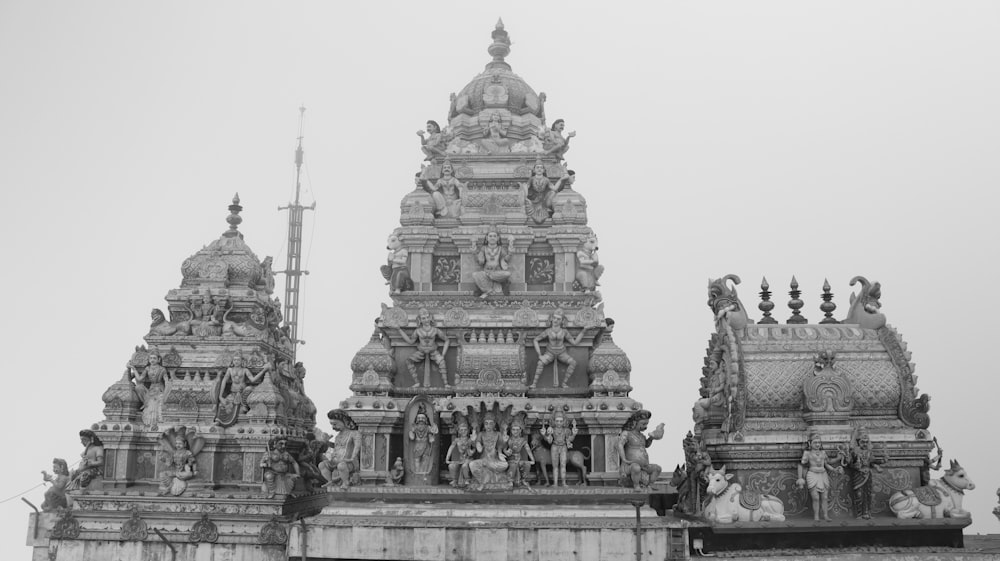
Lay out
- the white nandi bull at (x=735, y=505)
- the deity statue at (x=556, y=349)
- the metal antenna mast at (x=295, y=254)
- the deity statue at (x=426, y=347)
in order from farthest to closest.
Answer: the metal antenna mast at (x=295, y=254), the deity statue at (x=426, y=347), the deity statue at (x=556, y=349), the white nandi bull at (x=735, y=505)

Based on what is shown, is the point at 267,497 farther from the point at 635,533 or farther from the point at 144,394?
the point at 635,533

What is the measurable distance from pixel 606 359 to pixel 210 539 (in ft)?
39.2

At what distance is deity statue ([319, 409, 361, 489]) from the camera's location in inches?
906

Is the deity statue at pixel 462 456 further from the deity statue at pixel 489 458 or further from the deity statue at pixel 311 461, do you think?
the deity statue at pixel 311 461

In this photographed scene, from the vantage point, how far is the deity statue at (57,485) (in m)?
25.7

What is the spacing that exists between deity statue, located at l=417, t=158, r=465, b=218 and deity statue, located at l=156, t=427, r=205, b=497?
31.8 ft

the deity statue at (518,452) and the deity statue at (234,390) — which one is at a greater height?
the deity statue at (234,390)

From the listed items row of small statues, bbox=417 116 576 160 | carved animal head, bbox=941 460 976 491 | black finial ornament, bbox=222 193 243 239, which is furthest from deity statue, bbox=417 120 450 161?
carved animal head, bbox=941 460 976 491

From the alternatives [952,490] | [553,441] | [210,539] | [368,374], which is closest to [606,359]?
[553,441]

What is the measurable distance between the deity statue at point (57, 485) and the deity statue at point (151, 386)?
273 centimetres

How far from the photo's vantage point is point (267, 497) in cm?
2422

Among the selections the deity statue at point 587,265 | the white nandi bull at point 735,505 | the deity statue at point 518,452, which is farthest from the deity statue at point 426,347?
the white nandi bull at point 735,505

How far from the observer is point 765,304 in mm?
25297

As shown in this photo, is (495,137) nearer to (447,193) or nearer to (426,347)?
(447,193)
